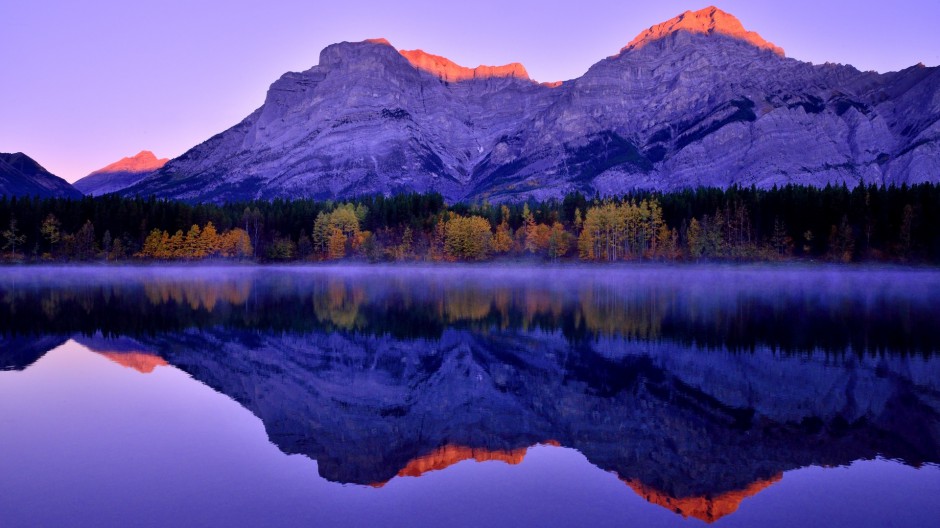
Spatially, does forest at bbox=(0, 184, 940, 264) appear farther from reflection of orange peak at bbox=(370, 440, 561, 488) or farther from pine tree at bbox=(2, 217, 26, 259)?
reflection of orange peak at bbox=(370, 440, 561, 488)

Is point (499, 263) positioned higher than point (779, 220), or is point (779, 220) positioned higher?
point (779, 220)

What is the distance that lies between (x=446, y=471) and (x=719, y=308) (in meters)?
38.4

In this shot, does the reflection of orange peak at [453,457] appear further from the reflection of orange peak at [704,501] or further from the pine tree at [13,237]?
the pine tree at [13,237]

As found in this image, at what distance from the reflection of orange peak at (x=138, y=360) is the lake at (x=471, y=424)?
18cm

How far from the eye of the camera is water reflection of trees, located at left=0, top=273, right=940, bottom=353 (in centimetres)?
3306

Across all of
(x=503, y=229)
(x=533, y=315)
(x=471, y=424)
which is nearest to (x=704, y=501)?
(x=471, y=424)

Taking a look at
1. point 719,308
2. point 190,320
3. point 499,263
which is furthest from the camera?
point 499,263

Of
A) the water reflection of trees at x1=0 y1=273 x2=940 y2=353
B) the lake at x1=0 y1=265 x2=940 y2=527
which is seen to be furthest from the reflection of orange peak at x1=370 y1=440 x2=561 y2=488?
the water reflection of trees at x1=0 y1=273 x2=940 y2=353

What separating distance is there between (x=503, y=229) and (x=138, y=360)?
121 meters

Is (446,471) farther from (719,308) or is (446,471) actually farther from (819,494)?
(719,308)

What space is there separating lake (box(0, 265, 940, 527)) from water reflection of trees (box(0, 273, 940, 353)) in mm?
503

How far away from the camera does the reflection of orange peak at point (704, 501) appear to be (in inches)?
463

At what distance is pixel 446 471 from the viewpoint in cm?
1384

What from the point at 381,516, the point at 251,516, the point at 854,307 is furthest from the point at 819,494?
the point at 854,307
